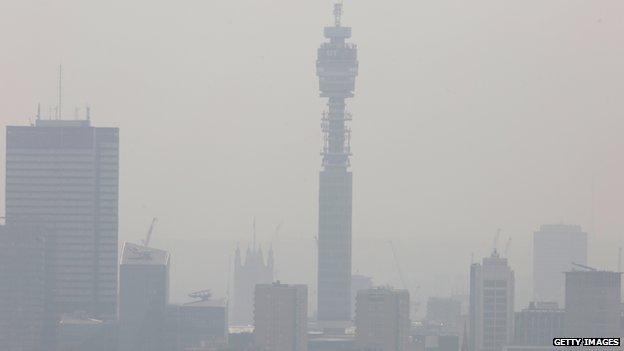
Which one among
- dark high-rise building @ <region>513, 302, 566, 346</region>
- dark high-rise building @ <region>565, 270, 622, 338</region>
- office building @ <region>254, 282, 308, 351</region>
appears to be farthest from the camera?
office building @ <region>254, 282, 308, 351</region>

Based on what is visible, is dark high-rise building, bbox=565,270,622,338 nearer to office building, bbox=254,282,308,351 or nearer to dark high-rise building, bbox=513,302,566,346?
dark high-rise building, bbox=513,302,566,346

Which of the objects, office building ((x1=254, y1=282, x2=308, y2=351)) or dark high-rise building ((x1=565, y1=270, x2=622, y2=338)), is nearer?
dark high-rise building ((x1=565, y1=270, x2=622, y2=338))

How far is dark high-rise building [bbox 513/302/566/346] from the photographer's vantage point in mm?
190837

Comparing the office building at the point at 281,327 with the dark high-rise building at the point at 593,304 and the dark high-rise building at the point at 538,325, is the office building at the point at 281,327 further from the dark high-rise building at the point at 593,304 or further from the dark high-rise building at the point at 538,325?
the dark high-rise building at the point at 593,304

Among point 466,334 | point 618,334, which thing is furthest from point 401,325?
point 618,334

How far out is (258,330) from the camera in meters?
196

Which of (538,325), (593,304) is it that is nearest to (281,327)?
(538,325)

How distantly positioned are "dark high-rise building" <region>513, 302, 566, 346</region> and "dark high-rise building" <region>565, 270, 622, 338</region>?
2.53 ft

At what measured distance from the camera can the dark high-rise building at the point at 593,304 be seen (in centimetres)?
18900

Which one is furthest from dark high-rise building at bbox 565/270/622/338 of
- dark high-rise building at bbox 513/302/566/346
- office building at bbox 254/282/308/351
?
office building at bbox 254/282/308/351

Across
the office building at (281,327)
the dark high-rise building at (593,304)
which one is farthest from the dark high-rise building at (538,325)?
the office building at (281,327)

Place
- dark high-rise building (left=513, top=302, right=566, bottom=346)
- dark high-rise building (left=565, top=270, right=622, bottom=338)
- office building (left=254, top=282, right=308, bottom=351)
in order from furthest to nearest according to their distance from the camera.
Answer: office building (left=254, top=282, right=308, bottom=351)
dark high-rise building (left=513, top=302, right=566, bottom=346)
dark high-rise building (left=565, top=270, right=622, bottom=338)

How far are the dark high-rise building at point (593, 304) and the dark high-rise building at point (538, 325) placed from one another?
2.53 ft

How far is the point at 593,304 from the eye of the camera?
193 m
